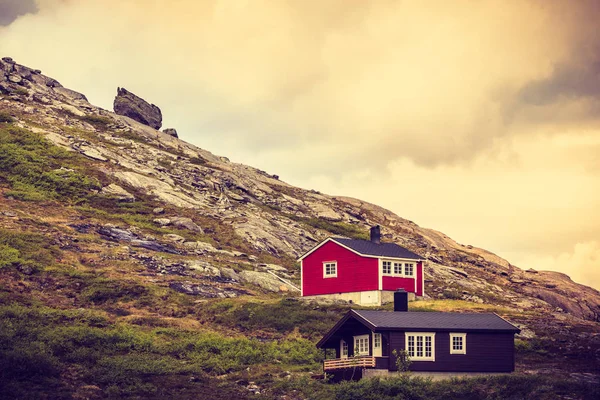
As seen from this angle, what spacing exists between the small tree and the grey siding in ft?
1.99

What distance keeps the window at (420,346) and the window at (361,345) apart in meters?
2.40

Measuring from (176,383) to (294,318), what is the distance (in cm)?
1840

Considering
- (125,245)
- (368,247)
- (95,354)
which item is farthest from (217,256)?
(95,354)

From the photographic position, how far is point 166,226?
83.9 m

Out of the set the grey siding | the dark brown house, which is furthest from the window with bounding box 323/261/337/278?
the grey siding

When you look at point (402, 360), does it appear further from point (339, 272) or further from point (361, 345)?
point (339, 272)

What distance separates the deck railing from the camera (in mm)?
42844

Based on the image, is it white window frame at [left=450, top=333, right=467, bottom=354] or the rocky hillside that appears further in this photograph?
the rocky hillside

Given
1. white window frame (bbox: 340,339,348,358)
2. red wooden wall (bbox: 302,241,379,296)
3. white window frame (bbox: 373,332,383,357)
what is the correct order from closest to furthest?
1. white window frame (bbox: 373,332,383,357)
2. white window frame (bbox: 340,339,348,358)
3. red wooden wall (bbox: 302,241,379,296)

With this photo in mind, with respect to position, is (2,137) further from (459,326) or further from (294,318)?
(459,326)

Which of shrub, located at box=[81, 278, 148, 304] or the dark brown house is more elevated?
shrub, located at box=[81, 278, 148, 304]

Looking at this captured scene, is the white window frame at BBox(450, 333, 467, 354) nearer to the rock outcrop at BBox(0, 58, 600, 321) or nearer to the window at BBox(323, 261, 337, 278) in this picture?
the window at BBox(323, 261, 337, 278)

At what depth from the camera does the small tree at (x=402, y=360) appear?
42500 millimetres

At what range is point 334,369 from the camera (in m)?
44.0
